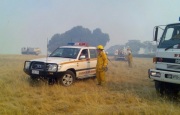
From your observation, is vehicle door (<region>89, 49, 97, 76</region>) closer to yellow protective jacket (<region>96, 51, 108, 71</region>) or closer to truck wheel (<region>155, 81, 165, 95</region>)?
yellow protective jacket (<region>96, 51, 108, 71</region>)

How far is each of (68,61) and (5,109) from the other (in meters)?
4.43

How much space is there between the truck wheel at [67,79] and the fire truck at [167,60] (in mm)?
3594

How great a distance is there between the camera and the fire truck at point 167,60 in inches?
271

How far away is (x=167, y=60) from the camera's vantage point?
23.4 feet

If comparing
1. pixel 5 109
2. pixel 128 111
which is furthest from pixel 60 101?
pixel 128 111

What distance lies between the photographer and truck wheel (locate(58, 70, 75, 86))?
9.57m

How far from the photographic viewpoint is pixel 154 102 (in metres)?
6.93

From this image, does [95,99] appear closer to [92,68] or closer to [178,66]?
[178,66]

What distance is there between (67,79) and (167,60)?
4282 millimetres

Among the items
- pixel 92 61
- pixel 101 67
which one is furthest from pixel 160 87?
pixel 92 61

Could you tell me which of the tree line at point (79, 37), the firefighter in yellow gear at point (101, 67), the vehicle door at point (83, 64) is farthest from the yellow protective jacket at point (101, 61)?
the tree line at point (79, 37)

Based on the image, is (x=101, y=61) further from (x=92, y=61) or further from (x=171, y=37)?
(x=171, y=37)

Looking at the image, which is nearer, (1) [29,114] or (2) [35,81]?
(1) [29,114]

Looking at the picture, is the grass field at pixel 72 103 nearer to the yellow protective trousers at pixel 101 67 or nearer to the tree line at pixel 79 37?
the yellow protective trousers at pixel 101 67
